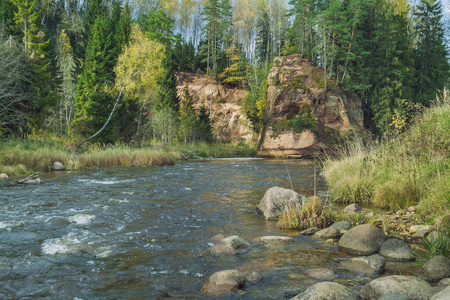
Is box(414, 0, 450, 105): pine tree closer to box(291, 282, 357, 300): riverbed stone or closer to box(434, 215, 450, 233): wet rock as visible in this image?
box(434, 215, 450, 233): wet rock

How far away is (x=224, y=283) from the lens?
367 cm

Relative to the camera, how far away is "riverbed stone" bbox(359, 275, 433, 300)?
10.3ft

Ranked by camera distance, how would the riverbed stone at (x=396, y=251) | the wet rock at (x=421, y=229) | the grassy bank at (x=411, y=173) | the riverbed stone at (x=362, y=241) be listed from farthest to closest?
1. the grassy bank at (x=411, y=173)
2. the wet rock at (x=421, y=229)
3. the riverbed stone at (x=362, y=241)
4. the riverbed stone at (x=396, y=251)

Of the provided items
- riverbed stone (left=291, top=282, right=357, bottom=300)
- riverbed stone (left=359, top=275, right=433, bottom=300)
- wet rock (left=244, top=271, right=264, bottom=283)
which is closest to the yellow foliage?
wet rock (left=244, top=271, right=264, bottom=283)

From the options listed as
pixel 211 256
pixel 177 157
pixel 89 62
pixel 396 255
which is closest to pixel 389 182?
pixel 396 255

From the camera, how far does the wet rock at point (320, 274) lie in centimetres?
394

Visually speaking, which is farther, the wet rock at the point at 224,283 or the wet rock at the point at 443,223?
the wet rock at the point at 443,223

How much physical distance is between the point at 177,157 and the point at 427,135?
20.2 meters

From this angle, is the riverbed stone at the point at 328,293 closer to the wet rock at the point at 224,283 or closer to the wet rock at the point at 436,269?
the wet rock at the point at 224,283

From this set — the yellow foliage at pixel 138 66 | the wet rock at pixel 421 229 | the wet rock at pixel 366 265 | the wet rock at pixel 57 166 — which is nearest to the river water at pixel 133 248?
the wet rock at pixel 366 265

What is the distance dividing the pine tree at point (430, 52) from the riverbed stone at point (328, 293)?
4916 cm

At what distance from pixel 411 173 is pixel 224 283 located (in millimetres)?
5349

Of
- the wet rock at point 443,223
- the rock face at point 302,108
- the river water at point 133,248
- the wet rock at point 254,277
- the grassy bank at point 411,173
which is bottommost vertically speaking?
the river water at point 133,248

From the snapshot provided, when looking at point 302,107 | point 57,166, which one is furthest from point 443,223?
point 302,107
